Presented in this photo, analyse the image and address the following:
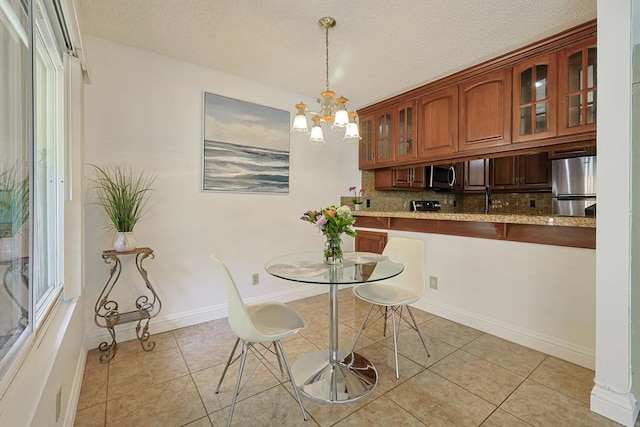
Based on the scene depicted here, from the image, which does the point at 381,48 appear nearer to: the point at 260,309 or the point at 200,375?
the point at 260,309

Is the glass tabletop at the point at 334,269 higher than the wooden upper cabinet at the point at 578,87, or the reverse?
the wooden upper cabinet at the point at 578,87

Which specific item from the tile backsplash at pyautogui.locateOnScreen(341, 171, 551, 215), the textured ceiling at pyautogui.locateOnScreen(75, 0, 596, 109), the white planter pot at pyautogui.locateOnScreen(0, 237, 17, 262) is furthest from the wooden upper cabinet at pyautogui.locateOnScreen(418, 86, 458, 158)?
the white planter pot at pyautogui.locateOnScreen(0, 237, 17, 262)

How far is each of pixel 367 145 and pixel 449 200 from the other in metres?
2.00

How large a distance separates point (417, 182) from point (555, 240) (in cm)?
197

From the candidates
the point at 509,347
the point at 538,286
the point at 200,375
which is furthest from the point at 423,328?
the point at 200,375

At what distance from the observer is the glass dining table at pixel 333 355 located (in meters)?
1.64

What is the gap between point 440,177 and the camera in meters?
4.18

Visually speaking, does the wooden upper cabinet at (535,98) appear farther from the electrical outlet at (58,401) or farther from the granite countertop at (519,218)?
the electrical outlet at (58,401)

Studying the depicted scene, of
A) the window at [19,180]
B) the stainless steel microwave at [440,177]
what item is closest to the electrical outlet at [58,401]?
the window at [19,180]

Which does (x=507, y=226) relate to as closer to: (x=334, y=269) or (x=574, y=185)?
(x=574, y=185)

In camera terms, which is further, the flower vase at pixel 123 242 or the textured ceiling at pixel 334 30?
the flower vase at pixel 123 242

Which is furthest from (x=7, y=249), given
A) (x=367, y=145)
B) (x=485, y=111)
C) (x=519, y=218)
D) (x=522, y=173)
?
(x=522, y=173)

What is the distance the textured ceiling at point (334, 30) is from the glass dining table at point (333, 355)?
1.71 m

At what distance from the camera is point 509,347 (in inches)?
89.8
